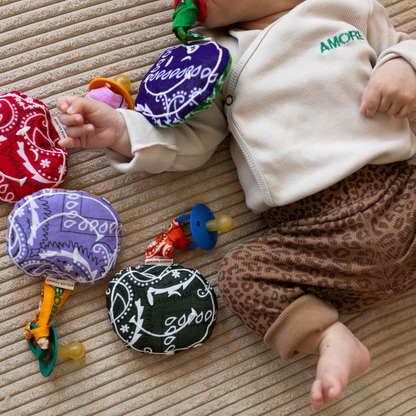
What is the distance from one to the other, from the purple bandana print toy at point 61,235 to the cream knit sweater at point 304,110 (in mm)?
112

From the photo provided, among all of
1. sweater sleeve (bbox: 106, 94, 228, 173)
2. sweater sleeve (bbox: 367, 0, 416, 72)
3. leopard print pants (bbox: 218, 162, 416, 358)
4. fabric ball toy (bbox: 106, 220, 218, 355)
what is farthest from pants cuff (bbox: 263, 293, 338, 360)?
sweater sleeve (bbox: 367, 0, 416, 72)

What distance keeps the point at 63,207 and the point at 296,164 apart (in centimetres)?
43

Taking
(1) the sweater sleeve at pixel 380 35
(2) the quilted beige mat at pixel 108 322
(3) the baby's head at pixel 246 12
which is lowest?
(2) the quilted beige mat at pixel 108 322

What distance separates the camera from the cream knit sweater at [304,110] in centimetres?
66

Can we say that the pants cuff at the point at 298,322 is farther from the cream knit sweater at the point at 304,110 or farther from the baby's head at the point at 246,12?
the baby's head at the point at 246,12

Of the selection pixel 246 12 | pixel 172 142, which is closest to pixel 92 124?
pixel 172 142

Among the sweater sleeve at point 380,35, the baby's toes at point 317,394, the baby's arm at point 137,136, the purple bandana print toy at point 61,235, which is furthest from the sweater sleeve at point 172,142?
the baby's toes at point 317,394

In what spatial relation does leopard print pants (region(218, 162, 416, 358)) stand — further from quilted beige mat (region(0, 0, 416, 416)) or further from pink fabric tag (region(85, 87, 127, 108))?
pink fabric tag (region(85, 87, 127, 108))

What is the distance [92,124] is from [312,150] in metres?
0.39

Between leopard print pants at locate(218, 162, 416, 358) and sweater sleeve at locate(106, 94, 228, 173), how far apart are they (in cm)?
21

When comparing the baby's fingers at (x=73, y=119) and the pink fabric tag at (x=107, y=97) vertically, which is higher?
the baby's fingers at (x=73, y=119)

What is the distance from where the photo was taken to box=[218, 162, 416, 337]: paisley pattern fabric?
644 mm

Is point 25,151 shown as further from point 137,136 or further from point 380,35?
point 380,35

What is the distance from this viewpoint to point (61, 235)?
677 mm
